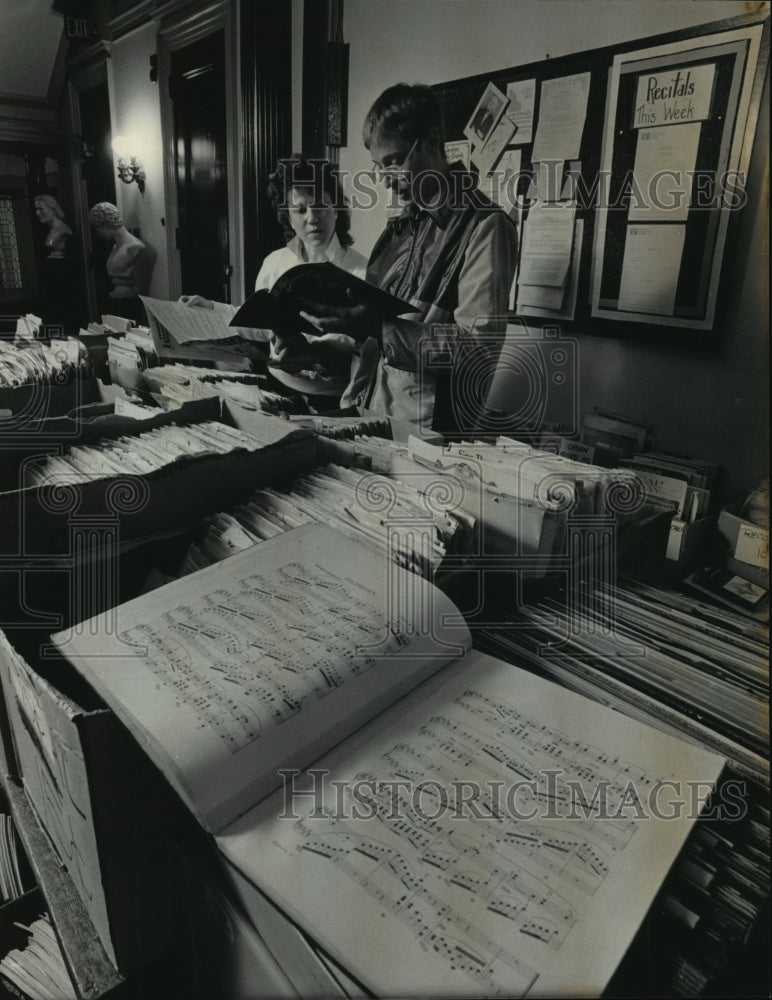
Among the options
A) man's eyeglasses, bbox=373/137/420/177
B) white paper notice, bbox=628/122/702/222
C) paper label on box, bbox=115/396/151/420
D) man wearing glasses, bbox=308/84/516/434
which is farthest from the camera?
man's eyeglasses, bbox=373/137/420/177

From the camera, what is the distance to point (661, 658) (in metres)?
0.79

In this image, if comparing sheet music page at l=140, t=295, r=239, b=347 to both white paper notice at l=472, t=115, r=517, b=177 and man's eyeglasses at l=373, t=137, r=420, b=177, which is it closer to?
man's eyeglasses at l=373, t=137, r=420, b=177

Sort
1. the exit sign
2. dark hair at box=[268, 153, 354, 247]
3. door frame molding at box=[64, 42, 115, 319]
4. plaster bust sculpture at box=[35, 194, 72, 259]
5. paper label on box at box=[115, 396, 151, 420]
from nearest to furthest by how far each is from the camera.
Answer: paper label on box at box=[115, 396, 151, 420] → dark hair at box=[268, 153, 354, 247] → the exit sign → door frame molding at box=[64, 42, 115, 319] → plaster bust sculpture at box=[35, 194, 72, 259]

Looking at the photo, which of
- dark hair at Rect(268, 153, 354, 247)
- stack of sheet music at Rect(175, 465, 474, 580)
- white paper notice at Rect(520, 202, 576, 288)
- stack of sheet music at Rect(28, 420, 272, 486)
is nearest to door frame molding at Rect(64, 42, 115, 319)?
dark hair at Rect(268, 153, 354, 247)

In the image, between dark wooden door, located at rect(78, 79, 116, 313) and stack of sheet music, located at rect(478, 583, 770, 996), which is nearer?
stack of sheet music, located at rect(478, 583, 770, 996)

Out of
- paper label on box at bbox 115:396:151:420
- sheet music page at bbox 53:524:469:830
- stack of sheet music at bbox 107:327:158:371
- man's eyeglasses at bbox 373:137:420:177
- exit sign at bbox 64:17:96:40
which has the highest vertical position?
exit sign at bbox 64:17:96:40

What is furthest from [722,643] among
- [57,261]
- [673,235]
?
[57,261]

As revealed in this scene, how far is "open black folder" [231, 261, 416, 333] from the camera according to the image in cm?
141

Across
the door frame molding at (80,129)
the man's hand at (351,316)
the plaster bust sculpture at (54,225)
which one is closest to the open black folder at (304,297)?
the man's hand at (351,316)

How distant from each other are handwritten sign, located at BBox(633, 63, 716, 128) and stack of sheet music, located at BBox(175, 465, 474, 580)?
3.73ft

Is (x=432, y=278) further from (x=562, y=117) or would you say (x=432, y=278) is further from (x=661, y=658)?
(x=661, y=658)

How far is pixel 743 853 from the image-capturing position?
1.76 feet

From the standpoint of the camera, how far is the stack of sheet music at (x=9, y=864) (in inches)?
38.2

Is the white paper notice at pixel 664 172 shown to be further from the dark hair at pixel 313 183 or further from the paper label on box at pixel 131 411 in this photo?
the paper label on box at pixel 131 411
